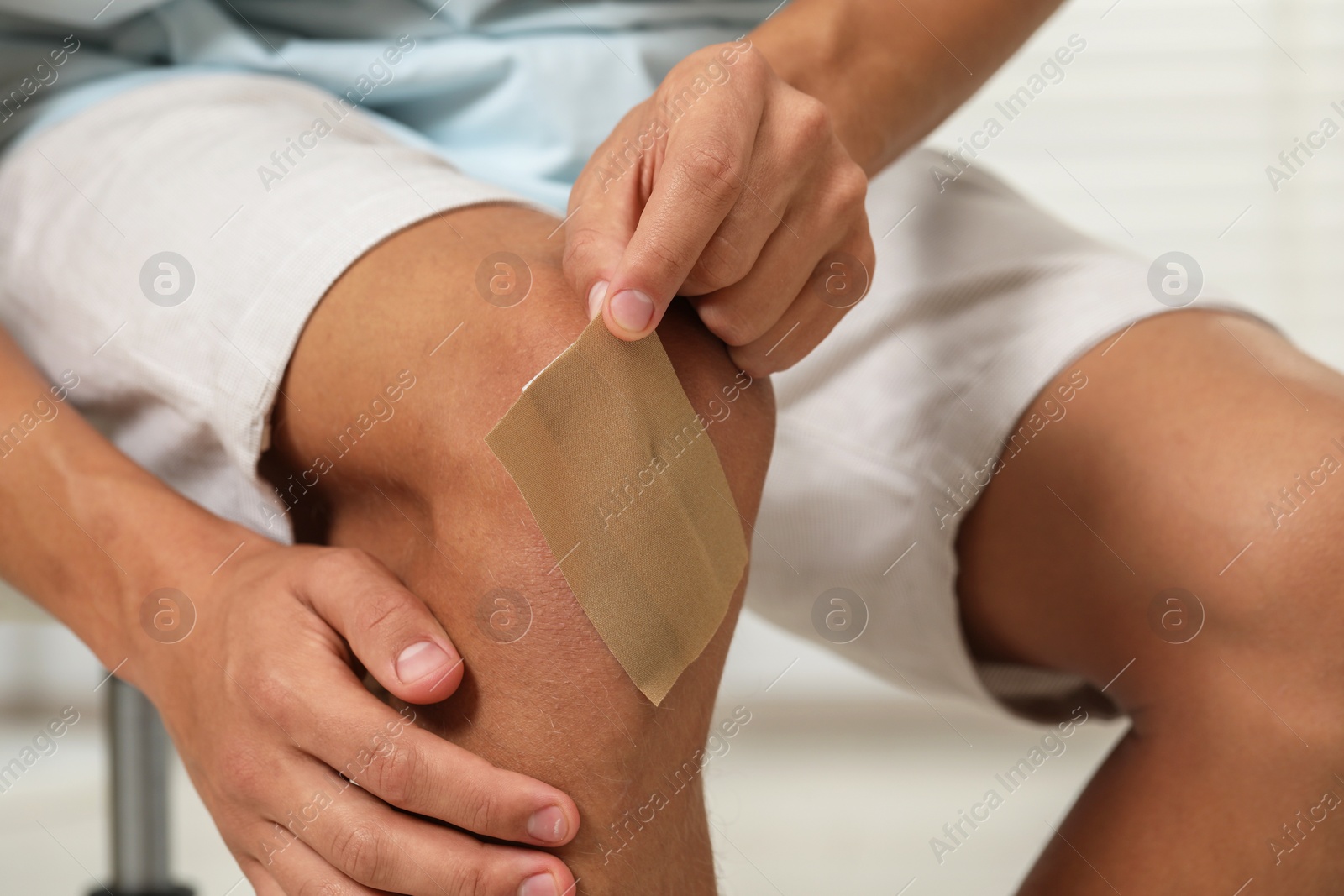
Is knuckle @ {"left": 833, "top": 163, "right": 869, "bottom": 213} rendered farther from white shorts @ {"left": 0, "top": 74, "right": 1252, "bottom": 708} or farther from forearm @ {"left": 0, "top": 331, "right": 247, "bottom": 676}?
forearm @ {"left": 0, "top": 331, "right": 247, "bottom": 676}

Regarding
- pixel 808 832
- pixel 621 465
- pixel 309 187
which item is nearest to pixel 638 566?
pixel 621 465

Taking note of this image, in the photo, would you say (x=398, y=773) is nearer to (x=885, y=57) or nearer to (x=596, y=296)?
(x=596, y=296)

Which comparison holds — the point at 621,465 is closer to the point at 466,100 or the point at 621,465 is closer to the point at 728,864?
the point at 466,100

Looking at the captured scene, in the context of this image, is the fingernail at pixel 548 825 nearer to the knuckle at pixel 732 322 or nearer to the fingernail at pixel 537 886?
the fingernail at pixel 537 886

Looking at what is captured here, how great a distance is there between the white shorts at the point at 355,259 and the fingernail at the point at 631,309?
166mm

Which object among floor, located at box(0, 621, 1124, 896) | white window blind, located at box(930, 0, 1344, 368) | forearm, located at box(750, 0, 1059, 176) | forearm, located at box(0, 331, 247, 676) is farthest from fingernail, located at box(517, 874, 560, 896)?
white window blind, located at box(930, 0, 1344, 368)

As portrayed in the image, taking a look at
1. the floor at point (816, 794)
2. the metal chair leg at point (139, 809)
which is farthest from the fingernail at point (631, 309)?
the floor at point (816, 794)

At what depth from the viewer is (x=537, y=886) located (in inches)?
19.0

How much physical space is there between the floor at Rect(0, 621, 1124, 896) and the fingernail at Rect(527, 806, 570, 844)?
0.89 metres

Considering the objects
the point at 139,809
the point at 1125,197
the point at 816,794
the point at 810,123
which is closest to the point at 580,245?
the point at 810,123

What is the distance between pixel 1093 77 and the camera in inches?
74.7

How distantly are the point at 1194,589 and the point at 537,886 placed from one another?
0.43 metres

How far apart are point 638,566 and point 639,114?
0.24 metres

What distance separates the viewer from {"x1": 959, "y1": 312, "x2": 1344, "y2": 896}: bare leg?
0.60 metres
